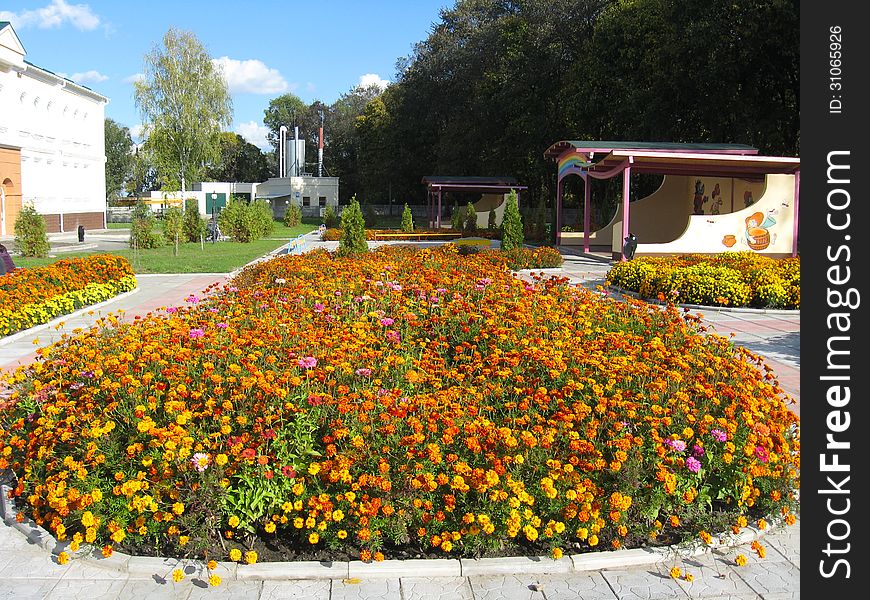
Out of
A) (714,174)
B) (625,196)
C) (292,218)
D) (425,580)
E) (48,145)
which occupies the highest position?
(48,145)

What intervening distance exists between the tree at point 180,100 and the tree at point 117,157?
37181mm

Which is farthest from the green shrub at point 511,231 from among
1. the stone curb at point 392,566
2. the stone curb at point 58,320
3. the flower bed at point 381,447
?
the stone curb at point 392,566

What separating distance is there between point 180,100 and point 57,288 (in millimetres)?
36852

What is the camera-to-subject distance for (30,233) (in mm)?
21672

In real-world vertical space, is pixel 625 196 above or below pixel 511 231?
above

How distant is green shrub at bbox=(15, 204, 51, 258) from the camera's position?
21.6 metres

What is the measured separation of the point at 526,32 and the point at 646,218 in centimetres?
1628

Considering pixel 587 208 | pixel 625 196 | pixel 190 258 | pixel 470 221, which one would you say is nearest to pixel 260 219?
pixel 470 221

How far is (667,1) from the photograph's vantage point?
86.4 feet

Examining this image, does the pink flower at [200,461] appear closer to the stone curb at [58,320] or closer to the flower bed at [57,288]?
the stone curb at [58,320]

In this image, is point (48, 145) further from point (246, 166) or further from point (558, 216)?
point (246, 166)

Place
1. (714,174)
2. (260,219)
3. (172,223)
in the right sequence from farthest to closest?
(260,219) → (172,223) → (714,174)
